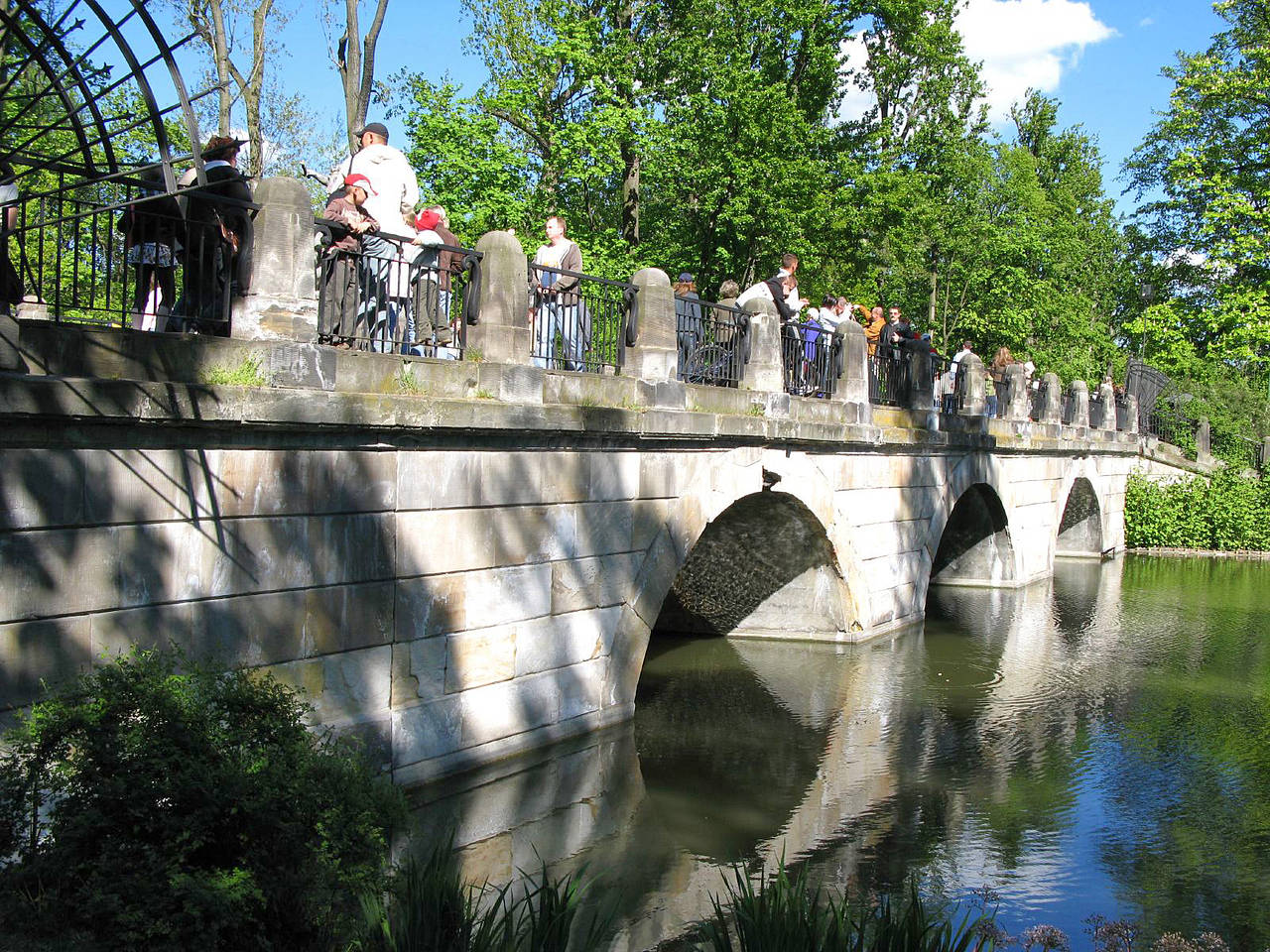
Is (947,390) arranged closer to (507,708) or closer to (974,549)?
(974,549)

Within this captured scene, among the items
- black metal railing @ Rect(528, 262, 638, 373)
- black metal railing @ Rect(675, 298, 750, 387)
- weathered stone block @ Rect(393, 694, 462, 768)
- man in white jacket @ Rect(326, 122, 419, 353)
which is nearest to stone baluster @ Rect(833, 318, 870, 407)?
black metal railing @ Rect(675, 298, 750, 387)

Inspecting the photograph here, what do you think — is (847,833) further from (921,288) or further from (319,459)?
(921,288)

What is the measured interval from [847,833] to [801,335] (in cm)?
592

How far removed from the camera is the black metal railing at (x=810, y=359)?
463 inches

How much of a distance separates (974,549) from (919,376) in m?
5.59

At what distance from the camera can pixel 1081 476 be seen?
22.9 metres

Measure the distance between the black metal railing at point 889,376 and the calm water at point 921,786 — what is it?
290 cm

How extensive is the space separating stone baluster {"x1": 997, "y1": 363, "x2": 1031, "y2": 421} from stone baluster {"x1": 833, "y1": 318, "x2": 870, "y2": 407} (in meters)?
6.38

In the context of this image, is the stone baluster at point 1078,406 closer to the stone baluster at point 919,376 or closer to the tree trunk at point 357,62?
the stone baluster at point 919,376

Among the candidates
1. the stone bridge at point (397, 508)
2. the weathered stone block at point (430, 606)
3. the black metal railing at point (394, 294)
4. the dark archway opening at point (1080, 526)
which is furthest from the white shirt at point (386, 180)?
the dark archway opening at point (1080, 526)

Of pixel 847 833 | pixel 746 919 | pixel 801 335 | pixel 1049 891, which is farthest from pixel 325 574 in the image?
pixel 801 335

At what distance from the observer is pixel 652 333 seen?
30.3 feet

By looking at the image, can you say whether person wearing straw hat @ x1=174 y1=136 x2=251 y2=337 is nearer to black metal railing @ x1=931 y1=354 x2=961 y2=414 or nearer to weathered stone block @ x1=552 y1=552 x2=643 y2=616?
weathered stone block @ x1=552 y1=552 x2=643 y2=616

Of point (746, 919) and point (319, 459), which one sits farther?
point (319, 459)
